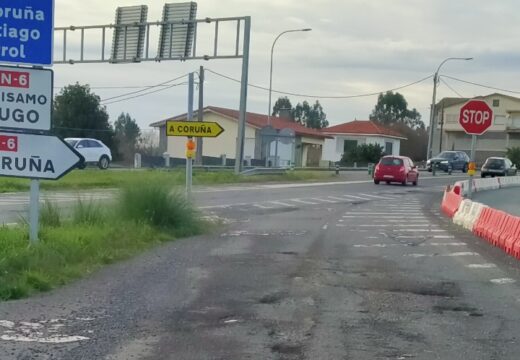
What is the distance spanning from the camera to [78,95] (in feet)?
218

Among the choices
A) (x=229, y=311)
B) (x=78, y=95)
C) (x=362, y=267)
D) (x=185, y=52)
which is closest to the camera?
(x=229, y=311)

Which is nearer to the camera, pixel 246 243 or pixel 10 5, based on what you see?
pixel 10 5

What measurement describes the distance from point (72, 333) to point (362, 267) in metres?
5.59

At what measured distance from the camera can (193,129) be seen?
71.9 ft

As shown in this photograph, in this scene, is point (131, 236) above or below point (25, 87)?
below

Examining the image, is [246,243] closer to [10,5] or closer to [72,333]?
[10,5]

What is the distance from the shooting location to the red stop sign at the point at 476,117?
880 inches

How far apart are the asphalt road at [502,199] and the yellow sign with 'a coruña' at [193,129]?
1029 centimetres

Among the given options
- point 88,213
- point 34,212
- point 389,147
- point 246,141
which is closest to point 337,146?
point 389,147

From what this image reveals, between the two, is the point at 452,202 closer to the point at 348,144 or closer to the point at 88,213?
the point at 88,213

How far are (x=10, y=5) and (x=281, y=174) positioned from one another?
3628cm

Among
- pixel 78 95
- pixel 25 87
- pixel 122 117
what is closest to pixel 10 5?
pixel 25 87

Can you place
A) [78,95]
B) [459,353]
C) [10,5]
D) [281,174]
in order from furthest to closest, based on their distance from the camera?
1. [78,95]
2. [281,174]
3. [10,5]
4. [459,353]

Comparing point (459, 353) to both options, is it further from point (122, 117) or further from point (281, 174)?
point (122, 117)
